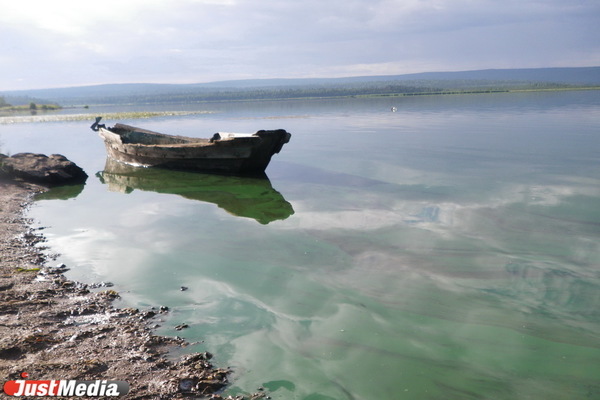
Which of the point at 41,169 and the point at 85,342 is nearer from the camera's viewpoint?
the point at 85,342

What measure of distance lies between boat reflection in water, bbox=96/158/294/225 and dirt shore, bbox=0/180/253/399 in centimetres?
417

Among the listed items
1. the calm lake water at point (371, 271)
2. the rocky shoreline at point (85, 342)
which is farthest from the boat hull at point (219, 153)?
the rocky shoreline at point (85, 342)

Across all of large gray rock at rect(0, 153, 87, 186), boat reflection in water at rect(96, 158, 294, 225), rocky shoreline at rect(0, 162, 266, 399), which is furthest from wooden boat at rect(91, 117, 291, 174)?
rocky shoreline at rect(0, 162, 266, 399)

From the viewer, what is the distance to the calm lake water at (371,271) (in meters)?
4.03

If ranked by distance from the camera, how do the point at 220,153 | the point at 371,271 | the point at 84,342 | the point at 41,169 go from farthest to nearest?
the point at 220,153, the point at 41,169, the point at 371,271, the point at 84,342

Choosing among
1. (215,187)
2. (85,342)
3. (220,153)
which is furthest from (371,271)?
(220,153)

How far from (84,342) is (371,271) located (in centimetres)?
359

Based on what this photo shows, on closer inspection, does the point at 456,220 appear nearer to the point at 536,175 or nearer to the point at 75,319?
the point at 536,175

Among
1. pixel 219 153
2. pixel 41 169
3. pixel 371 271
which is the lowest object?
pixel 371 271

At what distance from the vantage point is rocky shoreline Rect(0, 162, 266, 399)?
374cm

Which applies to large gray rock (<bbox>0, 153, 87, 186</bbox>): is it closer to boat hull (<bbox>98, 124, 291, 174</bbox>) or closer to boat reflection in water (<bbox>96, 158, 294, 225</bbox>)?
boat reflection in water (<bbox>96, 158, 294, 225</bbox>)

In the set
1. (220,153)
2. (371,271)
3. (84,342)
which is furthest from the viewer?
(220,153)

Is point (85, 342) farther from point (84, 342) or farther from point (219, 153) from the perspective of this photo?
point (219, 153)

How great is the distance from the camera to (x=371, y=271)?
6.18m
